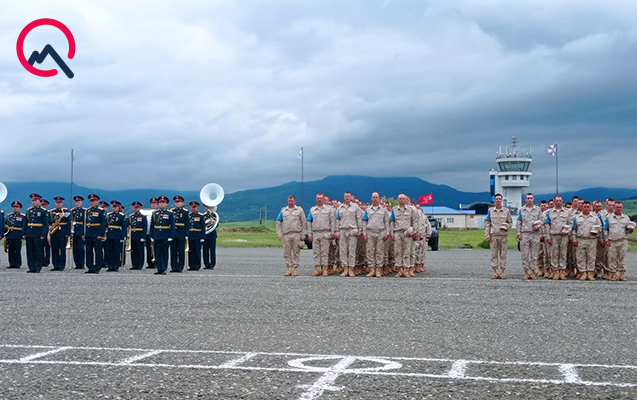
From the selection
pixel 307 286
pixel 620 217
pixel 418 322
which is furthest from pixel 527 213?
pixel 418 322

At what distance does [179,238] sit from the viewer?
2044 centimetres

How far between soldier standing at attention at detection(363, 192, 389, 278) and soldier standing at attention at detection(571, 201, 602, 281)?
4.70m

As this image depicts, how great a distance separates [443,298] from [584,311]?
2.57 meters

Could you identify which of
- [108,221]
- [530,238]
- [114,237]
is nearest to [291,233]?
[114,237]

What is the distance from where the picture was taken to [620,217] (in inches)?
700

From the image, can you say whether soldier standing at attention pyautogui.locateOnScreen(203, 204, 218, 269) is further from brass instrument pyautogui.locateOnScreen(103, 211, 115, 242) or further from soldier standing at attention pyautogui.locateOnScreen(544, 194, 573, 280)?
soldier standing at attention pyautogui.locateOnScreen(544, 194, 573, 280)

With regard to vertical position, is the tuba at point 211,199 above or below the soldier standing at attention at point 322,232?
above

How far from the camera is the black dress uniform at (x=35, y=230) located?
20.5m

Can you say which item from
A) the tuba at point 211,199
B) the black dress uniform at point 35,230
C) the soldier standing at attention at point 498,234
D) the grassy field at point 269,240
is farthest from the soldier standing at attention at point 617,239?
the grassy field at point 269,240

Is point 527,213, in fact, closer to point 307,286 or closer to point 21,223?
point 307,286

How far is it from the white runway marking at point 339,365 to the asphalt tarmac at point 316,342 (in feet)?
0.06

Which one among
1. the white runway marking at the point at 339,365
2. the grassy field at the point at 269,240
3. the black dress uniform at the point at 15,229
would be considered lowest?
the grassy field at the point at 269,240

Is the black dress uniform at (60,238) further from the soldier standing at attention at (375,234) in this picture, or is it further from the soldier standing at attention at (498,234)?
the soldier standing at attention at (498,234)

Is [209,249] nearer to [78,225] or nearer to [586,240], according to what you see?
[78,225]
